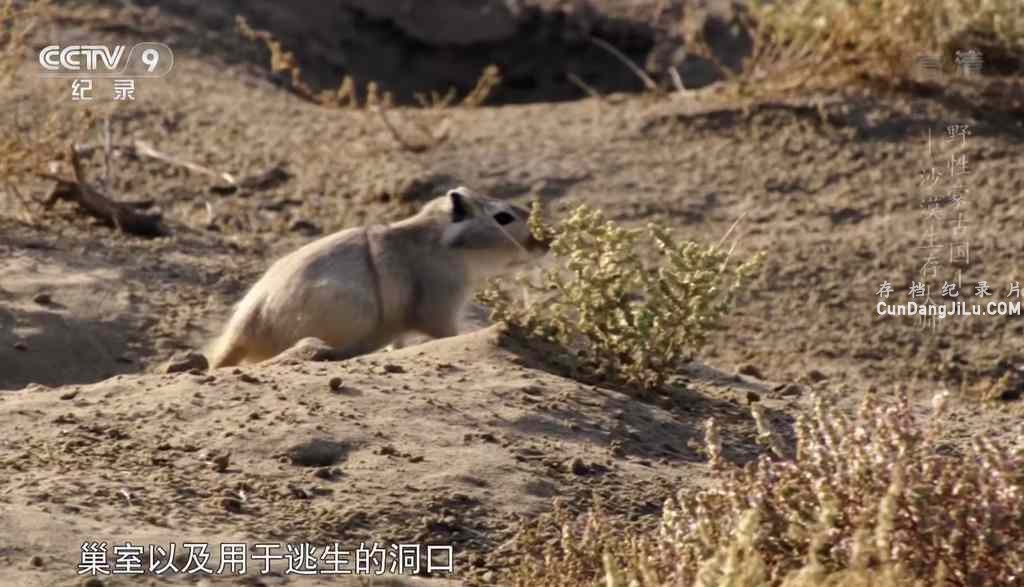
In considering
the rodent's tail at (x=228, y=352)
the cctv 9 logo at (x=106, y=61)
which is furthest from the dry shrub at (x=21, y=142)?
the cctv 9 logo at (x=106, y=61)

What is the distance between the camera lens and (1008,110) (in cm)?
1006

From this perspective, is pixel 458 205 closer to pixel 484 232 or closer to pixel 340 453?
pixel 484 232

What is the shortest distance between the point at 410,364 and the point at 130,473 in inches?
49.6

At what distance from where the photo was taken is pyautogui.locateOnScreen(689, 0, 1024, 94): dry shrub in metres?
9.95

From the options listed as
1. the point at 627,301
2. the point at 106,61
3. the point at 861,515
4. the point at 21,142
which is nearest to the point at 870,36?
the point at 627,301

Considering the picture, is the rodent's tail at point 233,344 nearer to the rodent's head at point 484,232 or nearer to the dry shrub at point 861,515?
the rodent's head at point 484,232

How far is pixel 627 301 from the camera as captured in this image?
21.0ft

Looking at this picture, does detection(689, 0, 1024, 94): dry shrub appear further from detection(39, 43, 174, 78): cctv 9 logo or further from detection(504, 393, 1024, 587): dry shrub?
detection(504, 393, 1024, 587): dry shrub

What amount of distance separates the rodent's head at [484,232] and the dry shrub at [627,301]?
1313mm

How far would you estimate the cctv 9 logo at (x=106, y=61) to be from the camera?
11188mm

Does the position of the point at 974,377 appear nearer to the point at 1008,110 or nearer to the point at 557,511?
the point at 1008,110

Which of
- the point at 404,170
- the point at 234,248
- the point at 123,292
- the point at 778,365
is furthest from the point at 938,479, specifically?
the point at 404,170

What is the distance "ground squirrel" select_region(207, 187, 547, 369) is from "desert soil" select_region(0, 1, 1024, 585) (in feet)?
1.07

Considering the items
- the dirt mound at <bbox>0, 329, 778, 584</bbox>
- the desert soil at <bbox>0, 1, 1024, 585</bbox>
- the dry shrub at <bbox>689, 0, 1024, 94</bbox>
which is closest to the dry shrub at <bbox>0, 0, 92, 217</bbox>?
the desert soil at <bbox>0, 1, 1024, 585</bbox>
